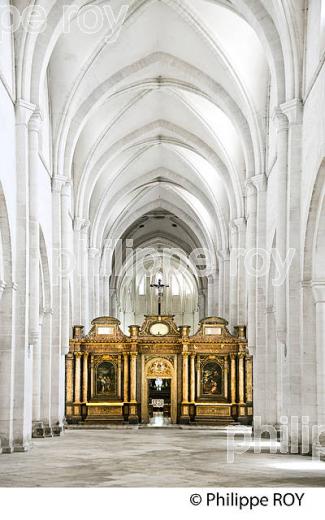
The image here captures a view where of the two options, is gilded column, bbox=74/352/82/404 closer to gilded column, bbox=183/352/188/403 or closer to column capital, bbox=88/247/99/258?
gilded column, bbox=183/352/188/403

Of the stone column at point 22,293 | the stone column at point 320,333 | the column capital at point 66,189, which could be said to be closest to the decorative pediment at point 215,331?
the column capital at point 66,189

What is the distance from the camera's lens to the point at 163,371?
3550 centimetres

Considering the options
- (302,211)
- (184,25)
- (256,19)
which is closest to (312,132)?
(302,211)

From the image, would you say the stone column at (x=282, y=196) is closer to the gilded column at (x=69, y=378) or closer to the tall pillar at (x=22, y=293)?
the tall pillar at (x=22, y=293)

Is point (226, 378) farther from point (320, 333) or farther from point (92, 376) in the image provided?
point (320, 333)

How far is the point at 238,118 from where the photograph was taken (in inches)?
1166

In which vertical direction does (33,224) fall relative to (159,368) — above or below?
above

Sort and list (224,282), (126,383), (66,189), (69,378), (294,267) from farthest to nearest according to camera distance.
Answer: (224,282), (126,383), (69,378), (66,189), (294,267)

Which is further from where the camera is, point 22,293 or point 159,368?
point 159,368

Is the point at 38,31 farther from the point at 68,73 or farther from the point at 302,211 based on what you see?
the point at 302,211

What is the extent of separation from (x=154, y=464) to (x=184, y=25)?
16.0m

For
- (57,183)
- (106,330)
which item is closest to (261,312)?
(57,183)

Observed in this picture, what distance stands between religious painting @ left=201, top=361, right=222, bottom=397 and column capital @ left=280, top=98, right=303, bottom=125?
1618 cm

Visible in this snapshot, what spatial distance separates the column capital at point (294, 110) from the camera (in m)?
21.0
